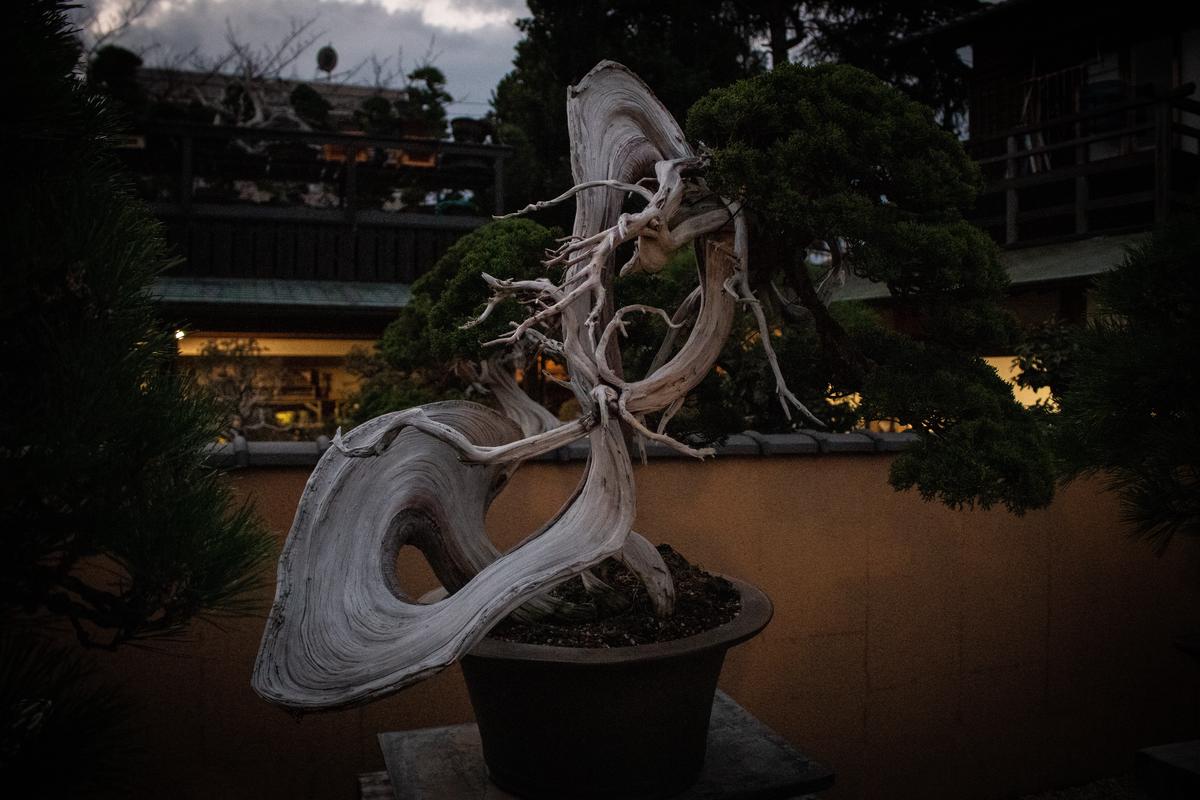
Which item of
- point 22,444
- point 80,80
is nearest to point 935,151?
point 80,80

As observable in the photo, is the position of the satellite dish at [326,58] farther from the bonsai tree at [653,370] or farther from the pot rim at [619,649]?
the pot rim at [619,649]

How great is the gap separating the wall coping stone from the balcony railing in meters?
6.42

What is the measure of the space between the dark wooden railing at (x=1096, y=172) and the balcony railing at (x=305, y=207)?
5.08 m

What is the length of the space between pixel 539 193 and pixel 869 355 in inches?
318

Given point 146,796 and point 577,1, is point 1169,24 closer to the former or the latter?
point 577,1

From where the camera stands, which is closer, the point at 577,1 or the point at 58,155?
the point at 58,155

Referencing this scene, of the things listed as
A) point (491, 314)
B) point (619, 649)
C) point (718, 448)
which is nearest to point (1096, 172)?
point (718, 448)

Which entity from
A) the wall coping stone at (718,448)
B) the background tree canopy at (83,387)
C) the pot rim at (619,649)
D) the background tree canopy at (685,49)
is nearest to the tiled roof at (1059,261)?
the wall coping stone at (718,448)

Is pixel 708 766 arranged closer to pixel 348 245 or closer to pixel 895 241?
pixel 895 241

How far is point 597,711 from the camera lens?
1.96 m

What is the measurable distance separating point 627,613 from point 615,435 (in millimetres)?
474

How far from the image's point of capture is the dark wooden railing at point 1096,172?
6.89 metres

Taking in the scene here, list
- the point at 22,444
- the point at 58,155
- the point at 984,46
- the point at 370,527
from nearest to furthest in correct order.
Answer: the point at 22,444 → the point at 58,155 → the point at 370,527 → the point at 984,46

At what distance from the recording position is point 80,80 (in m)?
1.34
